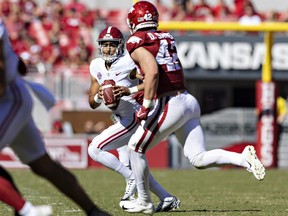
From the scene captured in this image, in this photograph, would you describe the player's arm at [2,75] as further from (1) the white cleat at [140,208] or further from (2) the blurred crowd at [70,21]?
(2) the blurred crowd at [70,21]

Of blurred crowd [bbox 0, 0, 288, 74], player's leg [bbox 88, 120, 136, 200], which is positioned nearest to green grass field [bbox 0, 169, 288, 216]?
player's leg [bbox 88, 120, 136, 200]

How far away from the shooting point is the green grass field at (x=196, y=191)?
24.2 ft

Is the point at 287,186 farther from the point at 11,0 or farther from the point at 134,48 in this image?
the point at 11,0

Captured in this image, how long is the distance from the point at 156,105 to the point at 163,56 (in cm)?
38

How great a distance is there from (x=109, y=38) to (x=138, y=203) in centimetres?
174

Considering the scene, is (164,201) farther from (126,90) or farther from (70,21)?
(70,21)

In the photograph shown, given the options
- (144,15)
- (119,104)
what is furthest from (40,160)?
(119,104)

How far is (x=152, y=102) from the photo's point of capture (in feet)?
21.3

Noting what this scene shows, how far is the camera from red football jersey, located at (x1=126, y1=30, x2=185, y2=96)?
6.64 metres

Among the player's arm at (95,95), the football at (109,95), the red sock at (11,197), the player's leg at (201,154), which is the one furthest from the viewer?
the player's arm at (95,95)

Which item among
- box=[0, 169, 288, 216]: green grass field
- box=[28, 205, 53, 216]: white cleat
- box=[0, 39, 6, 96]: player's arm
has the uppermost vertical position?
box=[0, 39, 6, 96]: player's arm

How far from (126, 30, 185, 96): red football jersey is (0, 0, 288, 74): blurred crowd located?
34.2ft

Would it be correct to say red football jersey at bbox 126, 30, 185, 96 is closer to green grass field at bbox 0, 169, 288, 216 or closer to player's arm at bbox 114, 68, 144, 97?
player's arm at bbox 114, 68, 144, 97

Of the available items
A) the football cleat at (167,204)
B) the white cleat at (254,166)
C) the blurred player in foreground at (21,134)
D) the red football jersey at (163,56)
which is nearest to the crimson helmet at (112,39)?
the red football jersey at (163,56)
